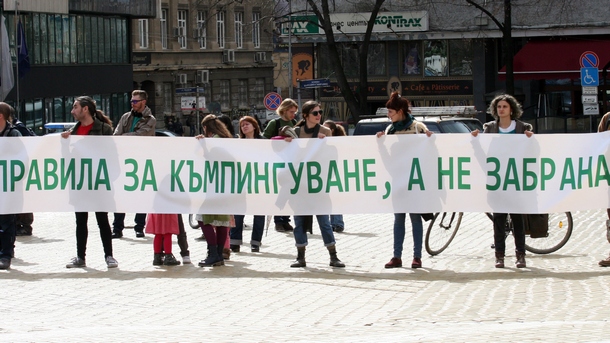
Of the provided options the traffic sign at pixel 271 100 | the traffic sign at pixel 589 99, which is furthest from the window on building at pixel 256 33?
the traffic sign at pixel 589 99

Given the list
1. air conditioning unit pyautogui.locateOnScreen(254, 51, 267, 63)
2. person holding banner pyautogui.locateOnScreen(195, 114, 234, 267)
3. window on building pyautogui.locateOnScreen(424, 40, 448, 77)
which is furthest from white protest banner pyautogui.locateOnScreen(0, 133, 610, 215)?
air conditioning unit pyautogui.locateOnScreen(254, 51, 267, 63)

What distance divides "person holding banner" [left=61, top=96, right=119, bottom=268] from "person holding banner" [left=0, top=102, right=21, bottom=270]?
62cm

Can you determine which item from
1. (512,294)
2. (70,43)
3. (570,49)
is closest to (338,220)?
(512,294)

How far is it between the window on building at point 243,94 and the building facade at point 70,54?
16305mm

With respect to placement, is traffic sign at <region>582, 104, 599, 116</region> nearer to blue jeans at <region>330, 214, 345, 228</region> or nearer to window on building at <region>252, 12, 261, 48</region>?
blue jeans at <region>330, 214, 345, 228</region>

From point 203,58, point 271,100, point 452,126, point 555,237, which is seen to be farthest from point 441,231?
point 203,58

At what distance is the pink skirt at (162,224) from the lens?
12.3 m

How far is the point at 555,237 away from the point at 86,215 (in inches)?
202

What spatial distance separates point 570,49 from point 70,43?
86.3ft

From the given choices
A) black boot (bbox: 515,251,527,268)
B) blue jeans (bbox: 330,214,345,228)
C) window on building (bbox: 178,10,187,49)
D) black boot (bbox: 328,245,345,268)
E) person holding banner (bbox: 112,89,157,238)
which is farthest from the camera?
window on building (bbox: 178,10,187,49)

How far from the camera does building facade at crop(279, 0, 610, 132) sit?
4109cm

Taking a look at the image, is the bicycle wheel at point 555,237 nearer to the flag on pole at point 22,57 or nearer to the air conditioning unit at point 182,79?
the flag on pole at point 22,57

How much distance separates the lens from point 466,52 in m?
44.9

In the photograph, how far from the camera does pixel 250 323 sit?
875 centimetres
